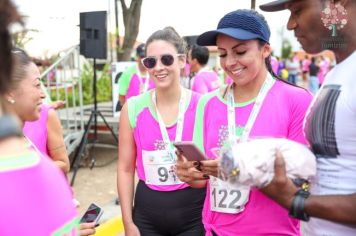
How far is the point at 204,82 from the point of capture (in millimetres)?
6496

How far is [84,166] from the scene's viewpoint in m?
8.17

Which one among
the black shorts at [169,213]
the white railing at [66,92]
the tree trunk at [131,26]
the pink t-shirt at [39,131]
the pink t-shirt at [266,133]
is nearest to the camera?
the pink t-shirt at [266,133]

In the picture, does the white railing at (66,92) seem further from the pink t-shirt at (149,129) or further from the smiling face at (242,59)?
the smiling face at (242,59)

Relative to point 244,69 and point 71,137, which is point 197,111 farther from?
point 71,137

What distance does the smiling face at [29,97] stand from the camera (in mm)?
1824

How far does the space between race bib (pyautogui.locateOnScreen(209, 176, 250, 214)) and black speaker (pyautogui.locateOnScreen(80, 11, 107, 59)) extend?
604cm

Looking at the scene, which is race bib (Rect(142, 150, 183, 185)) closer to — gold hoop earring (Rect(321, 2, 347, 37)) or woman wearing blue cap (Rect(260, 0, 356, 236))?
woman wearing blue cap (Rect(260, 0, 356, 236))

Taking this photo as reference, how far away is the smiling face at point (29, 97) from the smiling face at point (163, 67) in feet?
2.44

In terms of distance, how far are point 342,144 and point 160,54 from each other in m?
1.53

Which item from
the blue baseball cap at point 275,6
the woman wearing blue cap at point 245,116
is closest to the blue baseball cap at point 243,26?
the woman wearing blue cap at point 245,116

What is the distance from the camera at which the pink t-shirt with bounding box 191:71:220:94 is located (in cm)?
641

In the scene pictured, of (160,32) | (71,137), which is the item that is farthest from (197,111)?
(71,137)

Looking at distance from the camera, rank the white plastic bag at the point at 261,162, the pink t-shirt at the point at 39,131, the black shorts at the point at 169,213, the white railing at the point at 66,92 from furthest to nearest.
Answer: the white railing at the point at 66,92
the pink t-shirt at the point at 39,131
the black shorts at the point at 169,213
the white plastic bag at the point at 261,162

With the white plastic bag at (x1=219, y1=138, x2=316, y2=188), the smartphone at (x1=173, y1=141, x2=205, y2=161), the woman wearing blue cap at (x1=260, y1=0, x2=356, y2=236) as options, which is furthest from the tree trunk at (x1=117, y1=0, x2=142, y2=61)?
the white plastic bag at (x1=219, y1=138, x2=316, y2=188)
